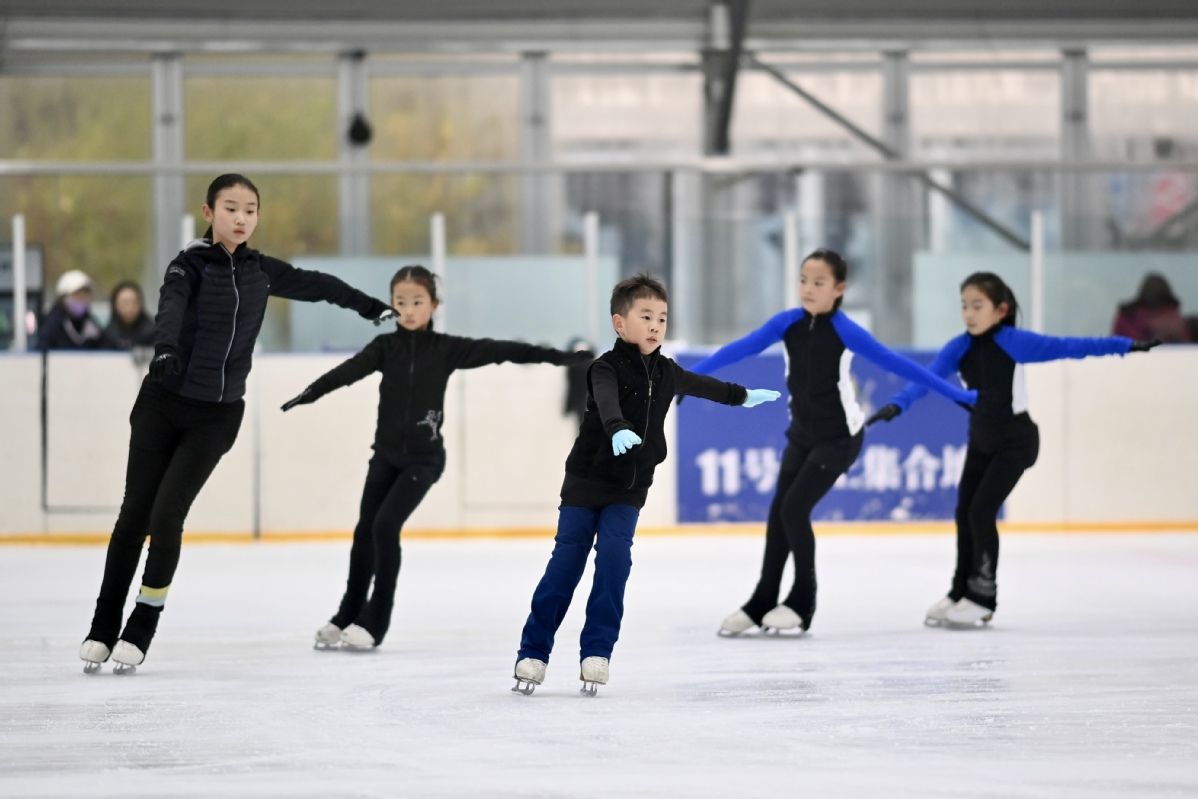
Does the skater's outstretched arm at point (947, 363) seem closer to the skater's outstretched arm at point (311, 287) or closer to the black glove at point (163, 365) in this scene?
the skater's outstretched arm at point (311, 287)

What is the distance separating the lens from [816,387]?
204 inches

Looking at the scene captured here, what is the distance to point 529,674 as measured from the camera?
3.89 m

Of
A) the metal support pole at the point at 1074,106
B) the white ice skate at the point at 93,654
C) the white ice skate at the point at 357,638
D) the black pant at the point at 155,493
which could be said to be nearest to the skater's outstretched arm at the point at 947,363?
the white ice skate at the point at 357,638

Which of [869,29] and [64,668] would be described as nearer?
[64,668]

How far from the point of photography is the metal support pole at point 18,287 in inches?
351

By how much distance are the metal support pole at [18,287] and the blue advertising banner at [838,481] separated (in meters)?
3.39

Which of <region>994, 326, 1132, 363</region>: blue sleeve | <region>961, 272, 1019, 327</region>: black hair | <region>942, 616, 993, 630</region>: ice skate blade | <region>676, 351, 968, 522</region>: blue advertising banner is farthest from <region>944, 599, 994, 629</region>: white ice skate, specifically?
<region>676, 351, 968, 522</region>: blue advertising banner

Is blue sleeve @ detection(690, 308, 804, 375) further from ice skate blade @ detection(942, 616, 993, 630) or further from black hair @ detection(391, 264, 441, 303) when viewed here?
ice skate blade @ detection(942, 616, 993, 630)

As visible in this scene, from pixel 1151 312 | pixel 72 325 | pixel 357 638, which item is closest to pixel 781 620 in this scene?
pixel 357 638

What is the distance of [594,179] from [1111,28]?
6.13m

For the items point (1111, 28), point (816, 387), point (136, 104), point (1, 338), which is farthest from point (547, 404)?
point (1111, 28)

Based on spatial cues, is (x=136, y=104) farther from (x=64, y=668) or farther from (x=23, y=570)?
(x=64, y=668)

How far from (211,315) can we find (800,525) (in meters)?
1.83

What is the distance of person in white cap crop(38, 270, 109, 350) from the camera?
8977 millimetres
